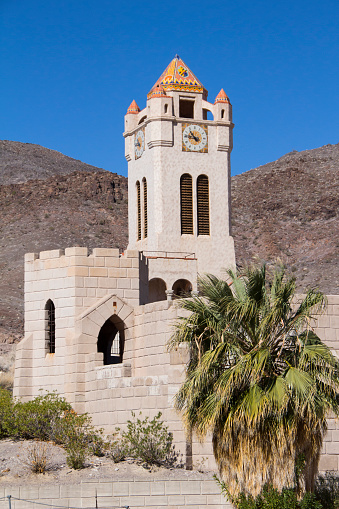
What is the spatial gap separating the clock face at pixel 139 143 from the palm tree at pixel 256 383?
21062 millimetres

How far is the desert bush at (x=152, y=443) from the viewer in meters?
24.0

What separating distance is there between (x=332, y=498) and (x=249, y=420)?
14.7ft

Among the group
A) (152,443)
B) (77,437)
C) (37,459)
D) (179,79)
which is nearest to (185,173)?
(179,79)

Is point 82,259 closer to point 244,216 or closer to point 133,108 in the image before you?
point 133,108

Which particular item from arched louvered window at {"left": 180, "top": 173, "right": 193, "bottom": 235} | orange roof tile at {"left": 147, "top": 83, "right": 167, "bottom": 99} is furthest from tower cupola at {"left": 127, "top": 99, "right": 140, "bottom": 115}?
arched louvered window at {"left": 180, "top": 173, "right": 193, "bottom": 235}

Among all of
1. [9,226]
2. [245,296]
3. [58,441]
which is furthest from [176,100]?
[9,226]

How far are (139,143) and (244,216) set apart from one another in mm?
44484

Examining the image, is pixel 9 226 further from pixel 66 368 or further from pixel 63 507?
pixel 63 507

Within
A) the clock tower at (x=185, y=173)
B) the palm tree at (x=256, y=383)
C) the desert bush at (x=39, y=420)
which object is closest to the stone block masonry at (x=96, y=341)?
the desert bush at (x=39, y=420)

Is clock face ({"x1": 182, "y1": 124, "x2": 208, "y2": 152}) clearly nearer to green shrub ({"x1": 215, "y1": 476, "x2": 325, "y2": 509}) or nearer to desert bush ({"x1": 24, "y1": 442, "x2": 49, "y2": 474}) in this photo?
desert bush ({"x1": 24, "y1": 442, "x2": 49, "y2": 474})

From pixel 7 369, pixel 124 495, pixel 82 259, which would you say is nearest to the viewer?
pixel 124 495

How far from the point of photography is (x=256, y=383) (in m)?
18.6

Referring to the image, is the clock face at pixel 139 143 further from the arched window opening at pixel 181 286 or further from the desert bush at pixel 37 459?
the desert bush at pixel 37 459

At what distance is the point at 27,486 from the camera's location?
21.4 metres
